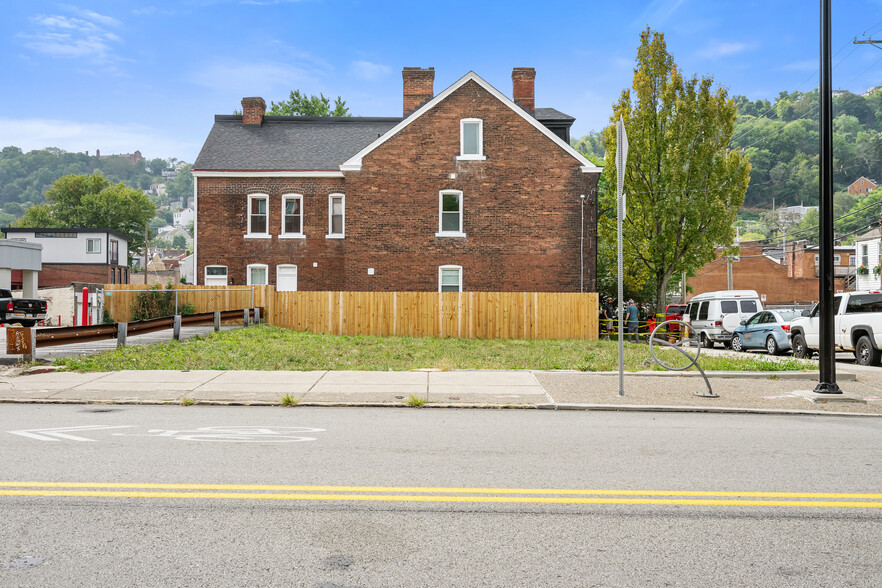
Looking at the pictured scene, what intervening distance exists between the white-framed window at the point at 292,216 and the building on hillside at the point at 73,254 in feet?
115

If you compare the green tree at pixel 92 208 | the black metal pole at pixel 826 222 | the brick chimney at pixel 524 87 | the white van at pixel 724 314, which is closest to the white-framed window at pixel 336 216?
the brick chimney at pixel 524 87

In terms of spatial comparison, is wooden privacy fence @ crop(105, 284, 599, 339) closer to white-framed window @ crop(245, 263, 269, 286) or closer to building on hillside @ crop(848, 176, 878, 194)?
white-framed window @ crop(245, 263, 269, 286)

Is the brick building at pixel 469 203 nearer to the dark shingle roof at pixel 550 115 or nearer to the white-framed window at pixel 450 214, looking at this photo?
the white-framed window at pixel 450 214

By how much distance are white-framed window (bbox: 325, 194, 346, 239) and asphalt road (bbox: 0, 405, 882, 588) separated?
25076mm

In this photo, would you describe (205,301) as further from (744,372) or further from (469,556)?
(469,556)

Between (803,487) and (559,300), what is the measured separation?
71.1 ft

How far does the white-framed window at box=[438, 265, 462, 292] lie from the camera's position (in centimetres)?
3070

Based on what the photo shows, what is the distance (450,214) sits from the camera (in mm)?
30609

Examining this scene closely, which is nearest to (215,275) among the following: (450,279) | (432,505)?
(450,279)

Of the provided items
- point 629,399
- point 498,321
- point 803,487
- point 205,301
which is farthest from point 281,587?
point 205,301

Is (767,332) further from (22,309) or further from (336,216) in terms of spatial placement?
(22,309)

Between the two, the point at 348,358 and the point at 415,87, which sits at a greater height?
the point at 415,87

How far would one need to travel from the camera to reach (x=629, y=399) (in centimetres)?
1081

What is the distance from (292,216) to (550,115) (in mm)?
13454
